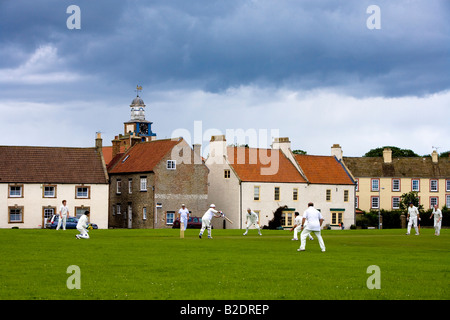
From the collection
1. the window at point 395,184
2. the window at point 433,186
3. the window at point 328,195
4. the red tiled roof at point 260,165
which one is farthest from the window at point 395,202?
the red tiled roof at point 260,165

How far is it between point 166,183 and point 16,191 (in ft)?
52.9

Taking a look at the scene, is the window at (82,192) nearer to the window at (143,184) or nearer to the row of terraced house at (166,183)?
the row of terraced house at (166,183)

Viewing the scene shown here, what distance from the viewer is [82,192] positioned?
3285 inches

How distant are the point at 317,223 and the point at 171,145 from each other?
55.1 m

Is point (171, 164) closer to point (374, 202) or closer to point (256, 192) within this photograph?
point (256, 192)

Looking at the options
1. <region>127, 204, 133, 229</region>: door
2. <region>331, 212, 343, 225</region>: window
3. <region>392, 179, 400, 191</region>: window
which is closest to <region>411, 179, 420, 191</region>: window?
<region>392, 179, 400, 191</region>: window

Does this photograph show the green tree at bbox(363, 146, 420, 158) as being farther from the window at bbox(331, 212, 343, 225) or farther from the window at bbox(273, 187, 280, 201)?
the window at bbox(273, 187, 280, 201)

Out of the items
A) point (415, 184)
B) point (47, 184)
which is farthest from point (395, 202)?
point (47, 184)

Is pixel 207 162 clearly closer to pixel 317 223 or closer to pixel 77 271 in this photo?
pixel 317 223

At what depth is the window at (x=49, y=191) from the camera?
3221 inches

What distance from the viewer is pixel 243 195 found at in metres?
89.6

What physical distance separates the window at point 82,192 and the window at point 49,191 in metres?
2.46

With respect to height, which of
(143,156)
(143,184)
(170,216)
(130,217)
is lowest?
(130,217)
